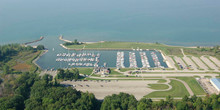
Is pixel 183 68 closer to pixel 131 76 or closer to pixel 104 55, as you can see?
pixel 131 76

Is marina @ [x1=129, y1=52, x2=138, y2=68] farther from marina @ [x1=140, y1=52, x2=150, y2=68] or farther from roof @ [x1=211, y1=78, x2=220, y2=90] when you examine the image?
roof @ [x1=211, y1=78, x2=220, y2=90]

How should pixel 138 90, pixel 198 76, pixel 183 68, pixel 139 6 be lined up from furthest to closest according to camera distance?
1. pixel 139 6
2. pixel 183 68
3. pixel 198 76
4. pixel 138 90

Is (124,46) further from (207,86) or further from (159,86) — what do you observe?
(207,86)

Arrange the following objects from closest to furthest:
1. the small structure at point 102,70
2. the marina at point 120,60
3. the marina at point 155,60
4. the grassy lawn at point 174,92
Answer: the grassy lawn at point 174,92 < the small structure at point 102,70 < the marina at point 155,60 < the marina at point 120,60

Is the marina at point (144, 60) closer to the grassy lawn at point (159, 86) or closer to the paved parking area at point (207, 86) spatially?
the grassy lawn at point (159, 86)

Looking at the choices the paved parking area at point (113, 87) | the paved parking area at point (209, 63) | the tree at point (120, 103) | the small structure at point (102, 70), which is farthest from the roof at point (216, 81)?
the small structure at point (102, 70)

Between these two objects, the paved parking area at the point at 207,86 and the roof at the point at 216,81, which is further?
the roof at the point at 216,81

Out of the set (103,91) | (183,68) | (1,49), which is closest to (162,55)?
(183,68)

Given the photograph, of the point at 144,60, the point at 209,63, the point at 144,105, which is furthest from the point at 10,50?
the point at 209,63
